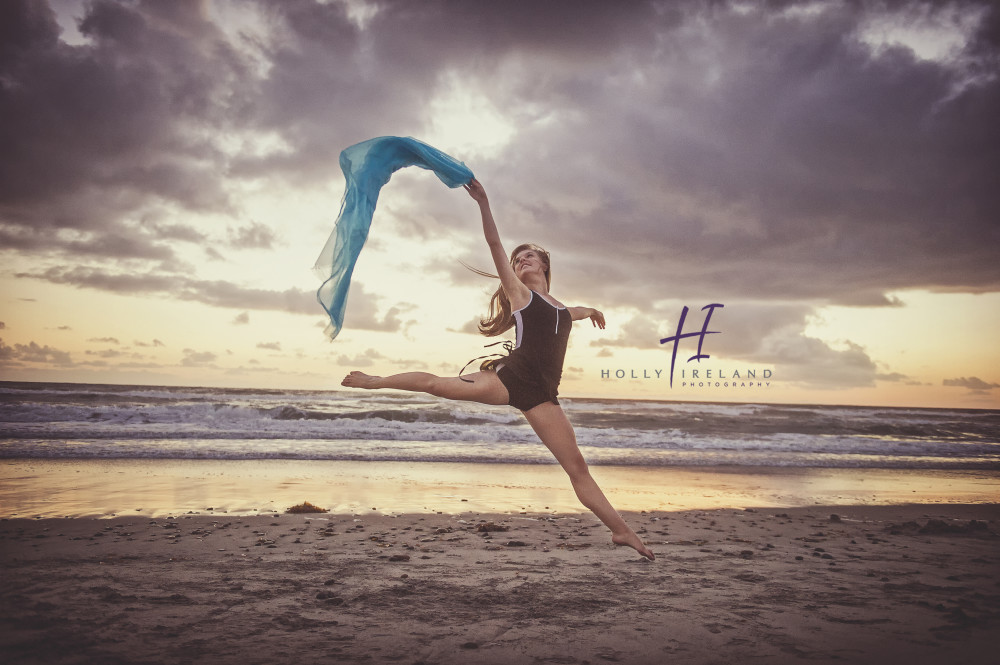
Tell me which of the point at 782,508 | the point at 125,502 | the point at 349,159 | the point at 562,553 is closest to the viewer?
the point at 349,159

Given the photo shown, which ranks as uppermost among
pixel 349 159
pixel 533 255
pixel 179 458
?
pixel 349 159

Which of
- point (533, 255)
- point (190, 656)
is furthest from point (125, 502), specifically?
point (533, 255)

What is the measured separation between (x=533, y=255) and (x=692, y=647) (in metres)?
2.94

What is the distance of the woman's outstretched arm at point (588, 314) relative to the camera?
5254 millimetres

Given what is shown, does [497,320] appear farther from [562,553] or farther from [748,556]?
[748,556]

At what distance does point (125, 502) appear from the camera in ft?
28.3

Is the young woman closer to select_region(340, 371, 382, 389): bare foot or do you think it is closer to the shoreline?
select_region(340, 371, 382, 389): bare foot

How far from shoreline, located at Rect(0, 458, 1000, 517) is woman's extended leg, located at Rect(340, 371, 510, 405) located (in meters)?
4.55

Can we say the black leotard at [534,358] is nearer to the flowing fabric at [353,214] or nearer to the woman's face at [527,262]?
the woman's face at [527,262]

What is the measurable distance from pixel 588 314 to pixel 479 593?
2.42 m

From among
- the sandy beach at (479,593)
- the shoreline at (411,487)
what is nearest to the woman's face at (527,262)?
the sandy beach at (479,593)

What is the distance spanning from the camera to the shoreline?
8.67m

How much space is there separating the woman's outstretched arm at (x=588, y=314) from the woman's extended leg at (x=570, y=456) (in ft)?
3.30

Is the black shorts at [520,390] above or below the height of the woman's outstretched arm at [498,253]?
below
